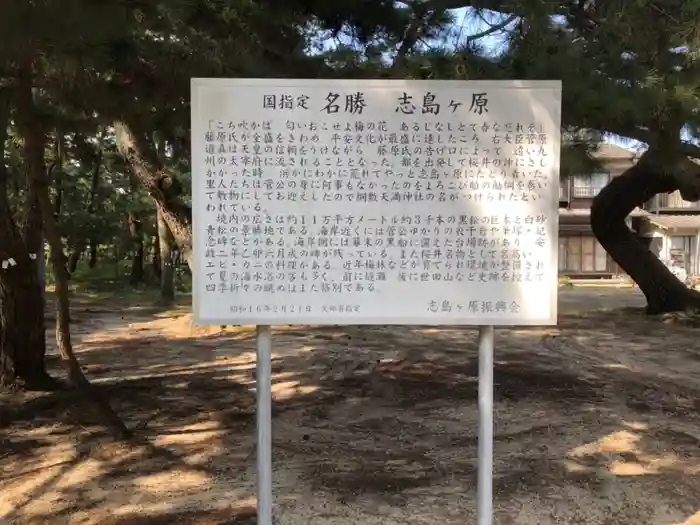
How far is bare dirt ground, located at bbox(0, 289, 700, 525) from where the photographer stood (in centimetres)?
369

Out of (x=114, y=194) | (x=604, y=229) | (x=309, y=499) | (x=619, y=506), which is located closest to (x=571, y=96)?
(x=619, y=506)

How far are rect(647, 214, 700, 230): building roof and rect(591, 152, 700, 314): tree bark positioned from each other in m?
10.4

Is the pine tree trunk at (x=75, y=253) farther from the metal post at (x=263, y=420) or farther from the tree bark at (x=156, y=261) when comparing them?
the metal post at (x=263, y=420)

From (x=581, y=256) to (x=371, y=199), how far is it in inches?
882

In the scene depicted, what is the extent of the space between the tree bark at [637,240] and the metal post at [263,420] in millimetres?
10802

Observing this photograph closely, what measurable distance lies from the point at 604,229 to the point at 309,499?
1106cm

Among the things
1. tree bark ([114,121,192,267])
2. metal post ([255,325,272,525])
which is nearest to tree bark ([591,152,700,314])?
tree bark ([114,121,192,267])

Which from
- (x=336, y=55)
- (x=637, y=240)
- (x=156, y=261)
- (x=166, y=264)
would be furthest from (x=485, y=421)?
(x=156, y=261)

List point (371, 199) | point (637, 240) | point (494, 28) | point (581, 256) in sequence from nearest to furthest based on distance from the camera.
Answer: point (371, 199) → point (494, 28) → point (637, 240) → point (581, 256)

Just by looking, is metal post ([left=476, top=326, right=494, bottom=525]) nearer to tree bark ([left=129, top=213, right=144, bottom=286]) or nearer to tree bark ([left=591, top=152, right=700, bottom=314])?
tree bark ([left=591, top=152, right=700, bottom=314])

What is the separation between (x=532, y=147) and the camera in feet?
9.27

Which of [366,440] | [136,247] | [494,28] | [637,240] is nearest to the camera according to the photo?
[494,28]

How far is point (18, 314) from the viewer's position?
234 inches

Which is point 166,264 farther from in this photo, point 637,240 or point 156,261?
point 637,240
